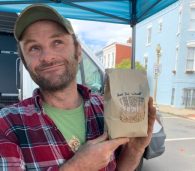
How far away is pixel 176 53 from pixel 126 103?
68.5ft

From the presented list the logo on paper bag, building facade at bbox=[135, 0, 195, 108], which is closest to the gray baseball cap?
the logo on paper bag

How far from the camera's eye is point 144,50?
2745 cm

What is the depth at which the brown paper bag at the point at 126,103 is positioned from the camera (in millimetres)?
1372

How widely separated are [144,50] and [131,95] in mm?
26452

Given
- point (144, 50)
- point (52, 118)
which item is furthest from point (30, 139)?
point (144, 50)

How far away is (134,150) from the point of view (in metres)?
1.64

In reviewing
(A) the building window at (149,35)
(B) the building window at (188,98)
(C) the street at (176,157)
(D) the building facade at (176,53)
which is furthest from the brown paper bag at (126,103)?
(A) the building window at (149,35)

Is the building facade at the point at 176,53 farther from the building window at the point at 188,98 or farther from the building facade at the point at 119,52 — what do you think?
the building facade at the point at 119,52

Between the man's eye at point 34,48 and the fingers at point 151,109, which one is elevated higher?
the man's eye at point 34,48

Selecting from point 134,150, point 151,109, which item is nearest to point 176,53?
point 134,150

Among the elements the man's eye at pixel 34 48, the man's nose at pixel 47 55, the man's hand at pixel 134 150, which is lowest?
the man's hand at pixel 134 150

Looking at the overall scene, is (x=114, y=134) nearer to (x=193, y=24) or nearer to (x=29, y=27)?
(x=29, y=27)

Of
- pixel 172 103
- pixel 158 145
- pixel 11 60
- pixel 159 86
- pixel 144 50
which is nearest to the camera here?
pixel 158 145

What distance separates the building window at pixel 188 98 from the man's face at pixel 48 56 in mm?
20505
